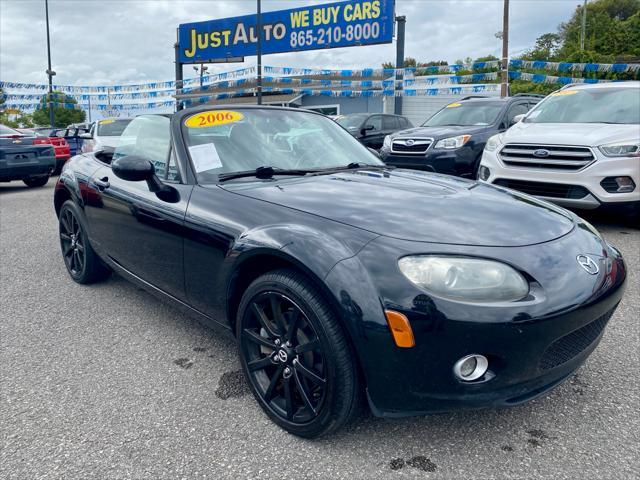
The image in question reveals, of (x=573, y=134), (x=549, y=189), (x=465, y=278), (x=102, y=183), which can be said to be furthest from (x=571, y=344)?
(x=573, y=134)

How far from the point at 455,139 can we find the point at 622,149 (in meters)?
2.51

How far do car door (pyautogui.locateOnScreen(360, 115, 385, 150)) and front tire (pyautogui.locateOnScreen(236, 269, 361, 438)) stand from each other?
11.0 meters

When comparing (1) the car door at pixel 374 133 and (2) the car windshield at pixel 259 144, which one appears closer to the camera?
(2) the car windshield at pixel 259 144

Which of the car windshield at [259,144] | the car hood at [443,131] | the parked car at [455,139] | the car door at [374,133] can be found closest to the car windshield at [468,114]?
the parked car at [455,139]

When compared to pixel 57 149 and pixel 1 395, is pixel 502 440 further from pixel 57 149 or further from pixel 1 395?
pixel 57 149

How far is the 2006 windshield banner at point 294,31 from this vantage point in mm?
20609

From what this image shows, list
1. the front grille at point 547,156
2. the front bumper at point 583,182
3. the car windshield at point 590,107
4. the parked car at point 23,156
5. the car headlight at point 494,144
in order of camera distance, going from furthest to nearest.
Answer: the parked car at point 23,156
the car headlight at point 494,144
the car windshield at point 590,107
the front grille at point 547,156
the front bumper at point 583,182

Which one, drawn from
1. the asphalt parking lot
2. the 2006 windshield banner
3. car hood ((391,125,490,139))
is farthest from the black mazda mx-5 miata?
the 2006 windshield banner

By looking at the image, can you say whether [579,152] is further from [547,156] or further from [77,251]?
[77,251]

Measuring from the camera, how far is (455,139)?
742 cm

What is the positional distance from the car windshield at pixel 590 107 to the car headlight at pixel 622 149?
2.00ft

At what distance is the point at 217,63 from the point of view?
1030 inches

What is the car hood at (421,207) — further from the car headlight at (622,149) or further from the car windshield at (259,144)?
the car headlight at (622,149)

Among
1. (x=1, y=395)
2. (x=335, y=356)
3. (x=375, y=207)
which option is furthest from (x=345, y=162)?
(x=1, y=395)
